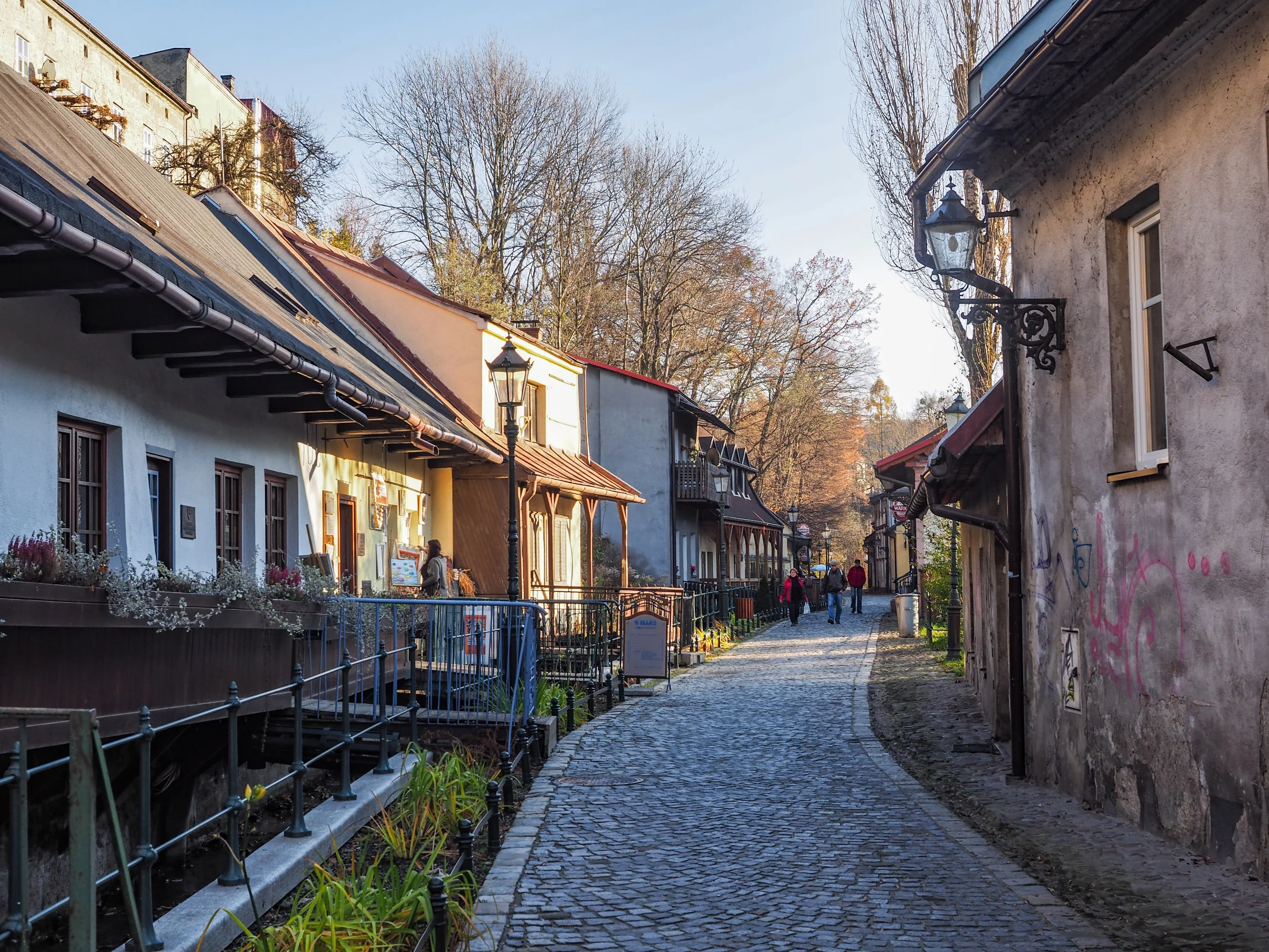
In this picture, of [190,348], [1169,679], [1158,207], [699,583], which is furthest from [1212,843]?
[699,583]

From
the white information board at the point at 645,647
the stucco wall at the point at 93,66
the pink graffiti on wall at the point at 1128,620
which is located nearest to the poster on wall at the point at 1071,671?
the pink graffiti on wall at the point at 1128,620

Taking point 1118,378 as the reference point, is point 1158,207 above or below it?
above

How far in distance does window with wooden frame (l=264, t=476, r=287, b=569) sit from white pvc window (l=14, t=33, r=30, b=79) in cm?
2468

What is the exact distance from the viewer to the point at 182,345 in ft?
33.4

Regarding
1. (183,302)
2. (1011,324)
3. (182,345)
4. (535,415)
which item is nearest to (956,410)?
(535,415)

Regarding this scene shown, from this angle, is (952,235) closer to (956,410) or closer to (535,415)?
(956,410)

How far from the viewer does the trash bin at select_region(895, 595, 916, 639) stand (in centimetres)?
2967

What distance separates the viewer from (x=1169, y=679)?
24.8 ft

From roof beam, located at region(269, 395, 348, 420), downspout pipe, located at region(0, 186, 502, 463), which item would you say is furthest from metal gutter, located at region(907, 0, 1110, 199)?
roof beam, located at region(269, 395, 348, 420)

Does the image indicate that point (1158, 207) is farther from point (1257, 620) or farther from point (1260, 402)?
point (1257, 620)

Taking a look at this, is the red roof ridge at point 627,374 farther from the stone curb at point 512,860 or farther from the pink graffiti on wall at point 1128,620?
the pink graffiti on wall at point 1128,620

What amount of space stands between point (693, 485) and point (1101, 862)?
31225 mm

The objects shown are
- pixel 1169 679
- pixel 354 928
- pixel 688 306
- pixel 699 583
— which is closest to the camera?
pixel 354 928

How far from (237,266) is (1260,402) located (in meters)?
12.6
